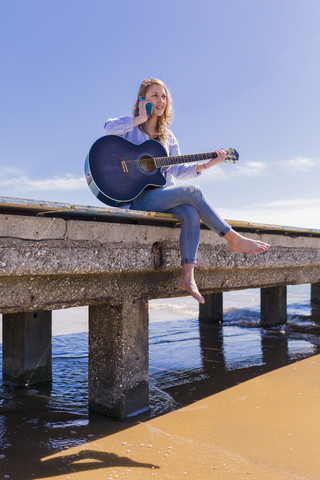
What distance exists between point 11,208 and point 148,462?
5.93 ft

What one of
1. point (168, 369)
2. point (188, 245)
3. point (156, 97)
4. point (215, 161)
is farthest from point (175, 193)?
point (168, 369)

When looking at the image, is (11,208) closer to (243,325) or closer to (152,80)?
(152,80)

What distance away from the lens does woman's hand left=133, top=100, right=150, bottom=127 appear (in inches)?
138

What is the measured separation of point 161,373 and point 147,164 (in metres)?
2.50

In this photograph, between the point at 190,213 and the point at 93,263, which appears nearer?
the point at 93,263

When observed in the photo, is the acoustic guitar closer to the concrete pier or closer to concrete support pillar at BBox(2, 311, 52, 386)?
the concrete pier

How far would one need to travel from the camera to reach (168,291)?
144 inches

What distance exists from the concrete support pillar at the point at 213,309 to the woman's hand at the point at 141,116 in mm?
5483

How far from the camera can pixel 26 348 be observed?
14.1ft

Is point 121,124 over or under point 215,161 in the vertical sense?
over

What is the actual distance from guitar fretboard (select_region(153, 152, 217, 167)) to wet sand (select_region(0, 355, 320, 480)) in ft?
6.88

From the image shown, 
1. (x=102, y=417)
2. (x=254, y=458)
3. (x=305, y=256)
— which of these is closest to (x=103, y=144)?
(x=102, y=417)

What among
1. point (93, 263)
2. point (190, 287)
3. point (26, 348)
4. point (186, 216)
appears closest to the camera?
point (93, 263)

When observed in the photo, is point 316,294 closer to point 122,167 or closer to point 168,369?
point 168,369
